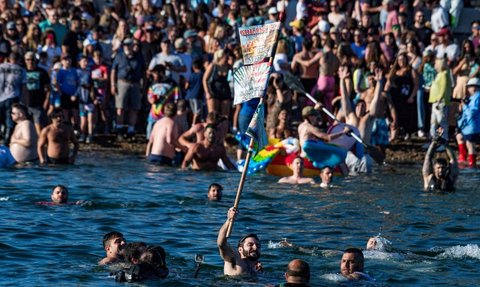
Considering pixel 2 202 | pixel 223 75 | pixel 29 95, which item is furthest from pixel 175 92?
pixel 2 202

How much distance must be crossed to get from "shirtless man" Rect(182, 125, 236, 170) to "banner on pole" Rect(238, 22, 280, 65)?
965 centimetres

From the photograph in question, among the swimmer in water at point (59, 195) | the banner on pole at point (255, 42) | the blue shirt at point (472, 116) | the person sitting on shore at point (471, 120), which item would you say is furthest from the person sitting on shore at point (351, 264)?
the blue shirt at point (472, 116)

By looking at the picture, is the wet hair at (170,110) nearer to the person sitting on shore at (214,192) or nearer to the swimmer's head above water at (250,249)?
the person sitting on shore at (214,192)

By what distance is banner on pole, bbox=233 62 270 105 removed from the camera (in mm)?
15266

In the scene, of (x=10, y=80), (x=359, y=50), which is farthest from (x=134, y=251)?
(x=359, y=50)

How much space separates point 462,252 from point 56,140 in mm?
9752

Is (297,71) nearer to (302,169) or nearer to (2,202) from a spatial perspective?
(302,169)

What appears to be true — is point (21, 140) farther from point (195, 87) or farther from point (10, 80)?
point (195, 87)

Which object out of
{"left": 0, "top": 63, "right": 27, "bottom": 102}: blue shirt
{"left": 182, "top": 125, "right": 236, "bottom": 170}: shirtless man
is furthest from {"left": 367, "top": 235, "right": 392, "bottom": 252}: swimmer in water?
{"left": 0, "top": 63, "right": 27, "bottom": 102}: blue shirt

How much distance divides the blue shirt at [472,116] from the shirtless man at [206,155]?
4616 mm

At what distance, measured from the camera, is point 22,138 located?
24.9 m

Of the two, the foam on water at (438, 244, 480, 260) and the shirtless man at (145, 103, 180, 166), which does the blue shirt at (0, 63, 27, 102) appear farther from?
the foam on water at (438, 244, 480, 260)

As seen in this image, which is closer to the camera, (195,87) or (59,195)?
(59,195)

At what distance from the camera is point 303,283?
44.1 feet
